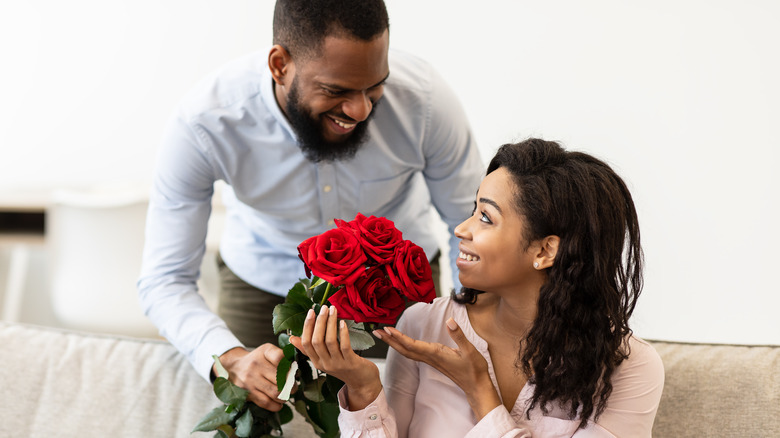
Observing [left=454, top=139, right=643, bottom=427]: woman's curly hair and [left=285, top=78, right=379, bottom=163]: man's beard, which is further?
[left=285, top=78, right=379, bottom=163]: man's beard

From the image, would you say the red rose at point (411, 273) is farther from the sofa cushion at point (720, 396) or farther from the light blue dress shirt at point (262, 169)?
the sofa cushion at point (720, 396)

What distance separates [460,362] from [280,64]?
843 millimetres

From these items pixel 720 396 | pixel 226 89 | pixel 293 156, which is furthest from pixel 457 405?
pixel 226 89

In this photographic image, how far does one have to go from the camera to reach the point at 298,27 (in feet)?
5.21

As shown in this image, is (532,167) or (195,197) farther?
(195,197)

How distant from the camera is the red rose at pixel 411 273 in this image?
1.23 meters

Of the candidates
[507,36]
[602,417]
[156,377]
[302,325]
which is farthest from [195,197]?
[507,36]

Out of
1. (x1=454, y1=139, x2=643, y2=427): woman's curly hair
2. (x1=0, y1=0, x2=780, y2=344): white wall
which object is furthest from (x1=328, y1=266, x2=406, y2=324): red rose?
(x1=0, y1=0, x2=780, y2=344): white wall

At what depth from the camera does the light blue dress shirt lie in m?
1.79

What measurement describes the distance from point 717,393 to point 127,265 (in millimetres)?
2383

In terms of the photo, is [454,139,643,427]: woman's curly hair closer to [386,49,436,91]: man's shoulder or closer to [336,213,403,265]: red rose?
[336,213,403,265]: red rose

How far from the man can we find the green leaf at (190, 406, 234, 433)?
0.09 m

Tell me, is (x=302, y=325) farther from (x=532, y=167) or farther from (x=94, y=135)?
(x=94, y=135)

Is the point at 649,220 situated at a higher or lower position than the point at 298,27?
lower
